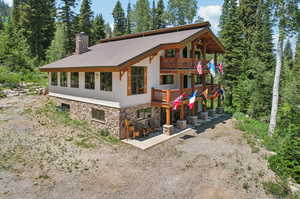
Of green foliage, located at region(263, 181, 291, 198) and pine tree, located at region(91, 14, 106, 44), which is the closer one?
green foliage, located at region(263, 181, 291, 198)

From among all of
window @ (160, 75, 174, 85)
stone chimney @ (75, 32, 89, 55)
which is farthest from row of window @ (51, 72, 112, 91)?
window @ (160, 75, 174, 85)

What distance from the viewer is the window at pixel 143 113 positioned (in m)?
14.2

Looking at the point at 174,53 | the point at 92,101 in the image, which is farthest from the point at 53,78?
the point at 174,53

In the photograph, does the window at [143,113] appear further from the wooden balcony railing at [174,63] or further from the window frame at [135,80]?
the wooden balcony railing at [174,63]

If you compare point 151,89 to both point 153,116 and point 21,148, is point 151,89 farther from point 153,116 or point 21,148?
point 21,148

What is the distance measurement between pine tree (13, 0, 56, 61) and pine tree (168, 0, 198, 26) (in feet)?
82.5

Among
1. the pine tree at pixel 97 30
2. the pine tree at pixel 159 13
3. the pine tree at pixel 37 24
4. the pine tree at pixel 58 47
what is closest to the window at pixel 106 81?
the pine tree at pixel 58 47

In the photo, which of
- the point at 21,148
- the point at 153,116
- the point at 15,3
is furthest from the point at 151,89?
the point at 15,3

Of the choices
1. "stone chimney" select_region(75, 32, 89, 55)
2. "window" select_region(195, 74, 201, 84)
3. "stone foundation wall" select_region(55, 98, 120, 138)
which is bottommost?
"stone foundation wall" select_region(55, 98, 120, 138)

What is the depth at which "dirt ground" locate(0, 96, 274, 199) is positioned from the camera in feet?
25.0

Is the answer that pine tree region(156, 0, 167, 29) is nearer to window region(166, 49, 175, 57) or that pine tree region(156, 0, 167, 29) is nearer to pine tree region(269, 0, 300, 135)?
window region(166, 49, 175, 57)

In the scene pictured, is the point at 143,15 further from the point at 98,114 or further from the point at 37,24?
the point at 98,114

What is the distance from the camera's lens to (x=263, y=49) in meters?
24.7

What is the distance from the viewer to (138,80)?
13969 millimetres
